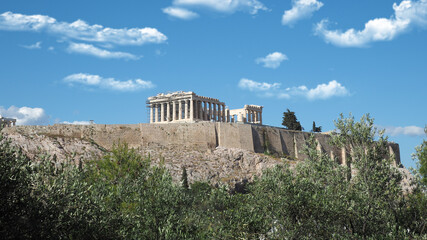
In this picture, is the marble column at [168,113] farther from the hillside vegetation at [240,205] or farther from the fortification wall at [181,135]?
the hillside vegetation at [240,205]

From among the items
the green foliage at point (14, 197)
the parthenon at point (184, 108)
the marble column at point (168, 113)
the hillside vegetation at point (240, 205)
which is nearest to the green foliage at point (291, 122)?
the parthenon at point (184, 108)

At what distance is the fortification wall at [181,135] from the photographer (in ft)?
164

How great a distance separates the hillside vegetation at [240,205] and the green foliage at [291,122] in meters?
50.2

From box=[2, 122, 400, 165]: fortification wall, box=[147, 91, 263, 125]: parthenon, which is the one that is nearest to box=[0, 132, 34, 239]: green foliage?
box=[2, 122, 400, 165]: fortification wall

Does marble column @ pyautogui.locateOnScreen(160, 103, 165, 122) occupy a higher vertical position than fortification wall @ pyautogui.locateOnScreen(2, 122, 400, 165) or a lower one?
higher

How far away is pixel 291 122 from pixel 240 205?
5364 cm

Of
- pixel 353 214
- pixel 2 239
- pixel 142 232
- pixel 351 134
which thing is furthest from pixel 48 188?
pixel 351 134

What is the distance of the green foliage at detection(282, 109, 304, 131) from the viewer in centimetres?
7206

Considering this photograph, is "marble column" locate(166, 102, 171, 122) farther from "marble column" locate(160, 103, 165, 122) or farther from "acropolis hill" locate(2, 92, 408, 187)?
"acropolis hill" locate(2, 92, 408, 187)

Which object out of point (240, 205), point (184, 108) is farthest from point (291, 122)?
point (240, 205)

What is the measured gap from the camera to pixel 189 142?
53531 mm

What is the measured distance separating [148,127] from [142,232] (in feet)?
117

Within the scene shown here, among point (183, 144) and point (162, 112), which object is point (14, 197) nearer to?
point (183, 144)

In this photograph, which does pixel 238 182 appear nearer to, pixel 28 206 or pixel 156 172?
pixel 156 172
